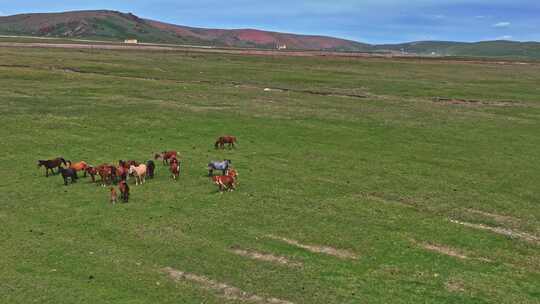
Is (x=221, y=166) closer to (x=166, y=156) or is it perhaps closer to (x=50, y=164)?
(x=166, y=156)

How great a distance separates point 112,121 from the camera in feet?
127

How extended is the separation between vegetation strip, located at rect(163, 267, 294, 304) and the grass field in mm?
68

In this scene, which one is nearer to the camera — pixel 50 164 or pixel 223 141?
pixel 50 164

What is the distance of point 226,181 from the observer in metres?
23.1

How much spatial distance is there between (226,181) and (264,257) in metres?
7.14

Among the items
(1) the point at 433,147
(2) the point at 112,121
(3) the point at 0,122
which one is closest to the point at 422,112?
(1) the point at 433,147

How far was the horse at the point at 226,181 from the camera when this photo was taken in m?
22.9

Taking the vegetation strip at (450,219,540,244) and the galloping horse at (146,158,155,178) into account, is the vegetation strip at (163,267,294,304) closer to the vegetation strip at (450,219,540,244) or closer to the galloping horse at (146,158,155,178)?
the vegetation strip at (450,219,540,244)

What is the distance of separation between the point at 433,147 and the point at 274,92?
29450 mm

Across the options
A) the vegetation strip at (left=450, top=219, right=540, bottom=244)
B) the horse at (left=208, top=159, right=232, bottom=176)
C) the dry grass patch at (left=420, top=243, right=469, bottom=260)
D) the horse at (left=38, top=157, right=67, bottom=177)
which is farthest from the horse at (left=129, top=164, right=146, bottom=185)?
the vegetation strip at (left=450, top=219, right=540, bottom=244)

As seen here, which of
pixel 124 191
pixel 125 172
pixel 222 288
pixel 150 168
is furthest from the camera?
→ pixel 150 168

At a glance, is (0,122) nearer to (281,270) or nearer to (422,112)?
(281,270)

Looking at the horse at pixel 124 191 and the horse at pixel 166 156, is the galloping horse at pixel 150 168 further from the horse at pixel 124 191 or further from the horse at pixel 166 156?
the horse at pixel 124 191

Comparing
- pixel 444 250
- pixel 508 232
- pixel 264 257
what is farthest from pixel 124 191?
pixel 508 232
